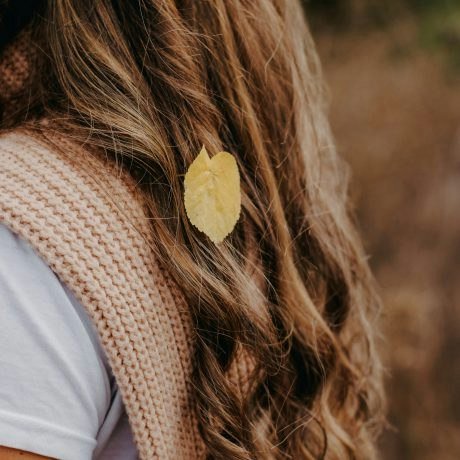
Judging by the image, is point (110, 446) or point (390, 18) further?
point (390, 18)

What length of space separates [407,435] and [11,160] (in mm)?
2248

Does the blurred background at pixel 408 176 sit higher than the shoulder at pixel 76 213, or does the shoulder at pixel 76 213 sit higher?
the shoulder at pixel 76 213

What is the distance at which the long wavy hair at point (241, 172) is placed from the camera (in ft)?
Result: 3.04

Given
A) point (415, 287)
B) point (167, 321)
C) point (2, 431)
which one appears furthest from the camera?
point (415, 287)

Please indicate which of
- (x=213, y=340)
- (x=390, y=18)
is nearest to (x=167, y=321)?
(x=213, y=340)

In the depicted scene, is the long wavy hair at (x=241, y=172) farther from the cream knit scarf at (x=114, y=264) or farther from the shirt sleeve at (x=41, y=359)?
the shirt sleeve at (x=41, y=359)

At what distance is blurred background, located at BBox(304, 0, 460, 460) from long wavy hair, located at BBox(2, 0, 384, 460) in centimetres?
154

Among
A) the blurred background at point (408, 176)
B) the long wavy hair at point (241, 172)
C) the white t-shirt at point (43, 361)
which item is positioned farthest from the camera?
the blurred background at point (408, 176)

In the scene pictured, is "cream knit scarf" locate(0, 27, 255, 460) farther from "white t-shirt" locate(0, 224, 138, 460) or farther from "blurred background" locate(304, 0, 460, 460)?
"blurred background" locate(304, 0, 460, 460)

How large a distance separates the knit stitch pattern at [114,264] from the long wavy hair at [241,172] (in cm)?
3

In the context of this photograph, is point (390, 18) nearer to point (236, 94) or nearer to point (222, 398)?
point (236, 94)

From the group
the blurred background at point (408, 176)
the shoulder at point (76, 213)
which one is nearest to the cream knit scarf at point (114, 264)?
the shoulder at point (76, 213)

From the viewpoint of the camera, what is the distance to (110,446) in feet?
3.13

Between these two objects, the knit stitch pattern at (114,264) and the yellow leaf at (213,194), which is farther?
the yellow leaf at (213,194)
